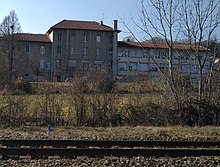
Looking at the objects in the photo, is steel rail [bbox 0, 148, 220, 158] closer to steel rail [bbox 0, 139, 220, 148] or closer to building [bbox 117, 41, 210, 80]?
steel rail [bbox 0, 139, 220, 148]

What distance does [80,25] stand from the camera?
323ft

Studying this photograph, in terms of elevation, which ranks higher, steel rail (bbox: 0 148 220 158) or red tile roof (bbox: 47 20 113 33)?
red tile roof (bbox: 47 20 113 33)

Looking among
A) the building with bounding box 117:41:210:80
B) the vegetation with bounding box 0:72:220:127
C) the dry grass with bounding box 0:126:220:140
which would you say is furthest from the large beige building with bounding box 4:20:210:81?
→ the dry grass with bounding box 0:126:220:140

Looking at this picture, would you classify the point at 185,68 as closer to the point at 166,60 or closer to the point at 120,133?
the point at 166,60

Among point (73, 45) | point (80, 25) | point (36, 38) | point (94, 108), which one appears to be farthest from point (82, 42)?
point (94, 108)

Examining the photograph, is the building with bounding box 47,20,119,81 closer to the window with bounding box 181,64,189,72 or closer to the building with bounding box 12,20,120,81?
the building with bounding box 12,20,120,81

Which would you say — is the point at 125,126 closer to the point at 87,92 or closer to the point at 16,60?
the point at 87,92

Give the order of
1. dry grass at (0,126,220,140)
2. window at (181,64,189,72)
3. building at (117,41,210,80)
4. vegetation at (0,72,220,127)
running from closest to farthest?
dry grass at (0,126,220,140) < vegetation at (0,72,220,127) < building at (117,41,210,80) < window at (181,64,189,72)

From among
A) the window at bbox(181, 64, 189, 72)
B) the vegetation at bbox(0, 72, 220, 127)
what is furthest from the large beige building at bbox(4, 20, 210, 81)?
the vegetation at bbox(0, 72, 220, 127)

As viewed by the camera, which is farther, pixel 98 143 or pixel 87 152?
pixel 98 143

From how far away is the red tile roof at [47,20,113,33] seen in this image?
96.6m

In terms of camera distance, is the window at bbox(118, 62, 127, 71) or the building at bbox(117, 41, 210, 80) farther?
the window at bbox(118, 62, 127, 71)

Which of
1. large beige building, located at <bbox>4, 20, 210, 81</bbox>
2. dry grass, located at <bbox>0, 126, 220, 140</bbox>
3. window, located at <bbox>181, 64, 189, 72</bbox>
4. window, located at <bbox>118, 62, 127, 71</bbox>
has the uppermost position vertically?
large beige building, located at <bbox>4, 20, 210, 81</bbox>

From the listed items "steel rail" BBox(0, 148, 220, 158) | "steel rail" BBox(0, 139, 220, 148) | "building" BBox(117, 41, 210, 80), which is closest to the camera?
"steel rail" BBox(0, 148, 220, 158)
